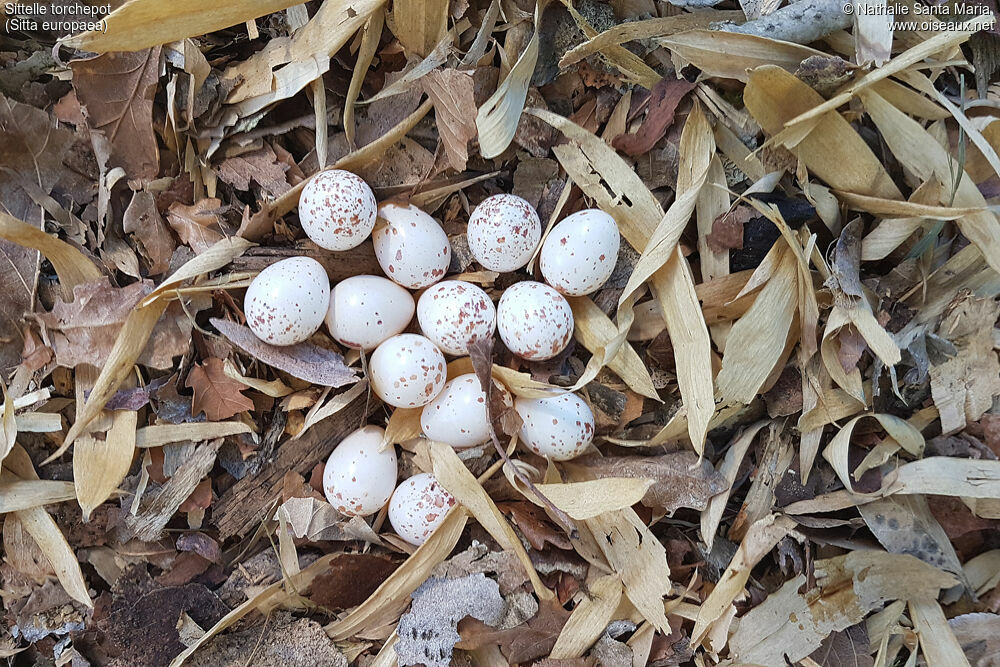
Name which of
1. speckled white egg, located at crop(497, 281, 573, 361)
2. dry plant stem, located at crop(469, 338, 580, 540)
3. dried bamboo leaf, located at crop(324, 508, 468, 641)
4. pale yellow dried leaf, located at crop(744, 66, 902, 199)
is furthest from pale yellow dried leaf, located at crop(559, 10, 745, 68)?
dried bamboo leaf, located at crop(324, 508, 468, 641)

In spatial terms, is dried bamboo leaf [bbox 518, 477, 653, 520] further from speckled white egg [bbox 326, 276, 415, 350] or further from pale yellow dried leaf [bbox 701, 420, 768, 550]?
speckled white egg [bbox 326, 276, 415, 350]

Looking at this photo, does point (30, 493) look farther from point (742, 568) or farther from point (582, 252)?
point (742, 568)

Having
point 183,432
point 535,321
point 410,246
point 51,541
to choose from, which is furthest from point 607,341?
point 51,541

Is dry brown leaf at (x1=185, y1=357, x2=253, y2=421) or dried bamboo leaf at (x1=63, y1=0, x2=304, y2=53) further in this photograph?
dry brown leaf at (x1=185, y1=357, x2=253, y2=421)

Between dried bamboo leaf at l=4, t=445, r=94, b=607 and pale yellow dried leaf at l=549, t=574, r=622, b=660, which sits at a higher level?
dried bamboo leaf at l=4, t=445, r=94, b=607

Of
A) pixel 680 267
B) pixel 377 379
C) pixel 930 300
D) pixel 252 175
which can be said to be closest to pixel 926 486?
pixel 930 300

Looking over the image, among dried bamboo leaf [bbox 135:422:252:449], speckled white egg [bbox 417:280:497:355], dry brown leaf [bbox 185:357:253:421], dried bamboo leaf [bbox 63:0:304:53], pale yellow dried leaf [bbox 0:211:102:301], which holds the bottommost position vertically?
dried bamboo leaf [bbox 135:422:252:449]
